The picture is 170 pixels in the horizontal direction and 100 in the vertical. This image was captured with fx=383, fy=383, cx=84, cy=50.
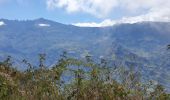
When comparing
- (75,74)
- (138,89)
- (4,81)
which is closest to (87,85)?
(75,74)

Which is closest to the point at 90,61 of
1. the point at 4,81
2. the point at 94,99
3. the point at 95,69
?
the point at 95,69

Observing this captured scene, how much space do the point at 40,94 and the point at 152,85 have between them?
3.74m

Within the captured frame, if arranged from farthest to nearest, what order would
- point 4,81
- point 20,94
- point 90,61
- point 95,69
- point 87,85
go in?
point 90,61 → point 95,69 → point 87,85 → point 20,94 → point 4,81

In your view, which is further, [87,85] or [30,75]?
[30,75]

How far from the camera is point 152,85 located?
37.9 ft

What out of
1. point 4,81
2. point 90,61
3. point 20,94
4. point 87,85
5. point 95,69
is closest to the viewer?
point 4,81

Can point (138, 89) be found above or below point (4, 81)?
below

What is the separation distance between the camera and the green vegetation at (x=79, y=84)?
9016mm

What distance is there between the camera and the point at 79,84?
977 centimetres

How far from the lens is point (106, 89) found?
931 cm

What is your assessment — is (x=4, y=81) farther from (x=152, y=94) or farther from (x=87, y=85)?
(x=152, y=94)

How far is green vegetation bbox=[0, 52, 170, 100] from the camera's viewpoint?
9.02 metres

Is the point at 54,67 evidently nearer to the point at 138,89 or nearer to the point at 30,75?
the point at 30,75

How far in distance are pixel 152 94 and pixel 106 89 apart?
164 cm
